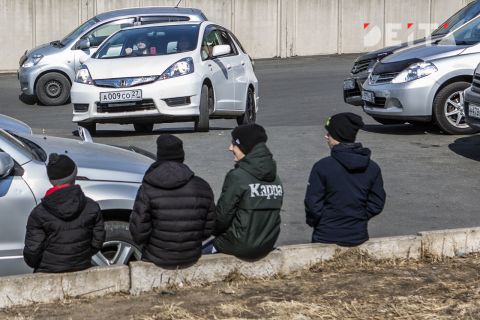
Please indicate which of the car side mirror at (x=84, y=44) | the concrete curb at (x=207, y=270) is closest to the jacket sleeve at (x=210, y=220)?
the concrete curb at (x=207, y=270)

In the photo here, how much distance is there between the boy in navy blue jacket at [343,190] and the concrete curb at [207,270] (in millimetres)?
129

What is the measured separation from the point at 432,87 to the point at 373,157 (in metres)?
1.91

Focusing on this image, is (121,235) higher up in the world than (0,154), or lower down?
lower down

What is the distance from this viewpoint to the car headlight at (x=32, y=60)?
21328 millimetres

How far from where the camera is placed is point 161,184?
261 inches

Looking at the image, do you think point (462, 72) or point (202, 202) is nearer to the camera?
point (202, 202)

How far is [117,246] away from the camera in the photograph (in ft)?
23.4

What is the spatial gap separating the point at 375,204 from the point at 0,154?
2620 mm

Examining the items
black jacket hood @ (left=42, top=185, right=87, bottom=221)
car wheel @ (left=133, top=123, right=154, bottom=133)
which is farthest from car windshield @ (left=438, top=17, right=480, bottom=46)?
black jacket hood @ (left=42, top=185, right=87, bottom=221)

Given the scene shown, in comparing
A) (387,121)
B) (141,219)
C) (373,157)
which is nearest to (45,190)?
(141,219)

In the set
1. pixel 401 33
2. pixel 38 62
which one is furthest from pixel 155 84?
pixel 401 33

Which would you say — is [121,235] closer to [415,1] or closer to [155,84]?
[155,84]

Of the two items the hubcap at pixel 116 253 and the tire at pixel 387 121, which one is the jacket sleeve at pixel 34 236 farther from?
the tire at pixel 387 121

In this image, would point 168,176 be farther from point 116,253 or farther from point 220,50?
point 220,50
